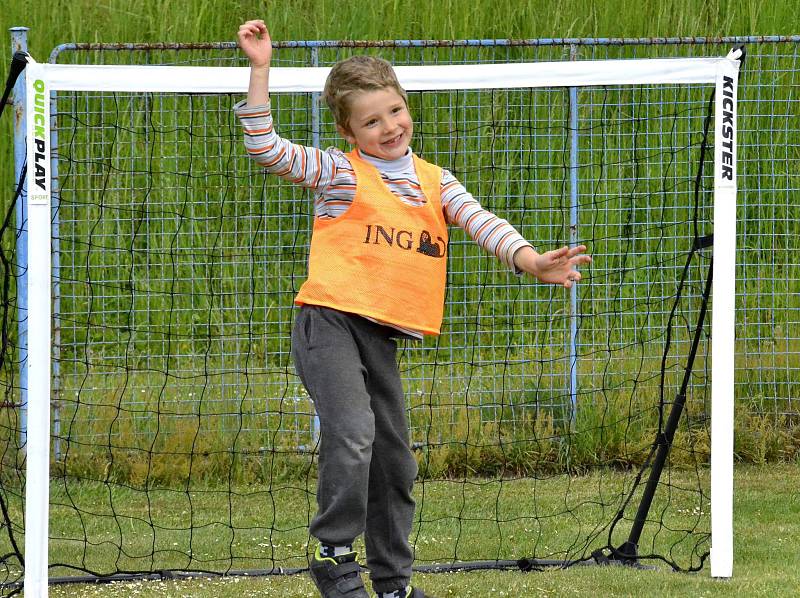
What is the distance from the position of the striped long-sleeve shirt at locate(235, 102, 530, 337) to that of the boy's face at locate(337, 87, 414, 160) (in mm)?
48

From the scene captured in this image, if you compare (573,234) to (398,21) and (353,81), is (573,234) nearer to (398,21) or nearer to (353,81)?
(398,21)

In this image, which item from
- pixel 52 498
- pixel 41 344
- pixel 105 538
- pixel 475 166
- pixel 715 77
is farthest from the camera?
pixel 475 166

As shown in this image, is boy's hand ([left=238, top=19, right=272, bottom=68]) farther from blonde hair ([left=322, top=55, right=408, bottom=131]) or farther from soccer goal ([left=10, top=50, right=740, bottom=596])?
soccer goal ([left=10, top=50, right=740, bottom=596])

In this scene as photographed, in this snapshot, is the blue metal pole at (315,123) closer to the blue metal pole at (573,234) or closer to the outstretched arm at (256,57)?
the blue metal pole at (573,234)

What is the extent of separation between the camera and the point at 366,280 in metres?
3.65

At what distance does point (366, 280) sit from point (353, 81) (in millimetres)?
631

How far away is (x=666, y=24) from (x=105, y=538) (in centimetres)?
539

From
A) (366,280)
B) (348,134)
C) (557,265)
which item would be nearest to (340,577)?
(366,280)

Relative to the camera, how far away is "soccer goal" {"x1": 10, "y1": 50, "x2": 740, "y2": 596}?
4.48 meters

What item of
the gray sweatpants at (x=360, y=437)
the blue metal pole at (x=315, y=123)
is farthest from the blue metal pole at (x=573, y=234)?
the gray sweatpants at (x=360, y=437)

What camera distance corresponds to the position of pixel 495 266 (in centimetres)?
725

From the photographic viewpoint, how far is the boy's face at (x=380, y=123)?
12.1ft

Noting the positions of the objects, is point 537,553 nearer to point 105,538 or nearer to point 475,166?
point 105,538

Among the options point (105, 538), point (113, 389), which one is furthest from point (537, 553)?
point (113, 389)
